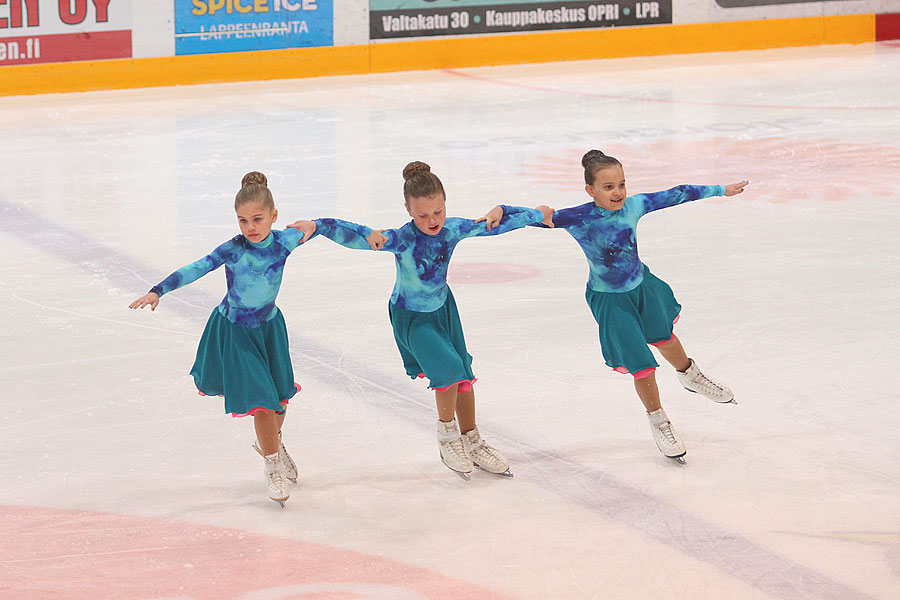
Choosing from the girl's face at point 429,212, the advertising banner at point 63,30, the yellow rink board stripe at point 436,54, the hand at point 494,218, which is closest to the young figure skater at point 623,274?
the hand at point 494,218

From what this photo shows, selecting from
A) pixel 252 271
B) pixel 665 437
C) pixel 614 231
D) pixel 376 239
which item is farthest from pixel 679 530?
pixel 252 271

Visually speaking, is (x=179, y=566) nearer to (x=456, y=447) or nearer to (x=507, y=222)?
(x=456, y=447)

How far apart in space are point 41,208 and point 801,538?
231 inches

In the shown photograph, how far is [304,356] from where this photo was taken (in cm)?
520

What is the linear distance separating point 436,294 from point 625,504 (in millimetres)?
859

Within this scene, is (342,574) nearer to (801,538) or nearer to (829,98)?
(801,538)

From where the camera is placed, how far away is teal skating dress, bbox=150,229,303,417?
12.5ft

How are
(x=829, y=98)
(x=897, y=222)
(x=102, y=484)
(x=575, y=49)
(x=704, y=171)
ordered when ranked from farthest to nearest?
(x=575, y=49) < (x=829, y=98) < (x=704, y=171) < (x=897, y=222) < (x=102, y=484)

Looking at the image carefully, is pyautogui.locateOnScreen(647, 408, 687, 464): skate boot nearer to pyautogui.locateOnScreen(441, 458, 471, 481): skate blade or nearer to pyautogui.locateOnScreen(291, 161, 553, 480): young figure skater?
pyautogui.locateOnScreen(291, 161, 553, 480): young figure skater

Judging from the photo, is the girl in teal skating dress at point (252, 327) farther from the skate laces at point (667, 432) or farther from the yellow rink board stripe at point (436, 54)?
the yellow rink board stripe at point (436, 54)

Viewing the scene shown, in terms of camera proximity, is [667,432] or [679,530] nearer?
[679,530]

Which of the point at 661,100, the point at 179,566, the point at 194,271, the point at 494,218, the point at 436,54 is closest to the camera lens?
the point at 179,566

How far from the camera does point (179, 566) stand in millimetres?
3436

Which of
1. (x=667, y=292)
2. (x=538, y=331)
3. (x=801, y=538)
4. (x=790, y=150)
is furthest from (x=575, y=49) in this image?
(x=801, y=538)
